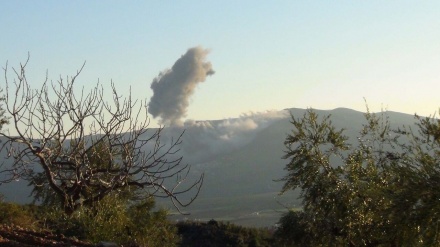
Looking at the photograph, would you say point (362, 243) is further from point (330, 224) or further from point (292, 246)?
point (292, 246)

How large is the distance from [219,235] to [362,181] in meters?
61.7

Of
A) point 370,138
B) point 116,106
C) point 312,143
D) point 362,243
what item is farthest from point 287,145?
point 116,106

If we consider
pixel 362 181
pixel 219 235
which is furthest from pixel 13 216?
pixel 219 235

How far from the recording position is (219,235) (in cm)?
8712

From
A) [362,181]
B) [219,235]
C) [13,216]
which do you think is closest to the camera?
[13,216]

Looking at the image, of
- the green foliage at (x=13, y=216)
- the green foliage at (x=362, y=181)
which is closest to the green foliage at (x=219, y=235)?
the green foliage at (x=362, y=181)

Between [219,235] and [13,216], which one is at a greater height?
[13,216]

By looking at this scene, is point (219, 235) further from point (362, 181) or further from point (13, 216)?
point (13, 216)

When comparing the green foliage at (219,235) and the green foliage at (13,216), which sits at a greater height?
the green foliage at (13,216)

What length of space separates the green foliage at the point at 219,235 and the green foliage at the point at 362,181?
1726 inches

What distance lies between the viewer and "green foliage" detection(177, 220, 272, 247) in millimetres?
78188

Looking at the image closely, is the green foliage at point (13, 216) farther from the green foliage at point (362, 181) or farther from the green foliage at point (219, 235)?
the green foliage at point (219, 235)

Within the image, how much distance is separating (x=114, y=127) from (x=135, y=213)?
2744 centimetres

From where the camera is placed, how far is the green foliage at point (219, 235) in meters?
78.2
